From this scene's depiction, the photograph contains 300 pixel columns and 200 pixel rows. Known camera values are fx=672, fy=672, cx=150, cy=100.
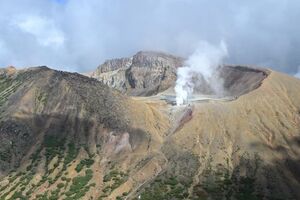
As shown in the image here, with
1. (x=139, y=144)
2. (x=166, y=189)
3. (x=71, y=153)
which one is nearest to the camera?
(x=166, y=189)

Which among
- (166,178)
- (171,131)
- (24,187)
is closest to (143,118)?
(171,131)

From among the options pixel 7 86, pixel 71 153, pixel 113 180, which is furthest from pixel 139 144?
pixel 7 86

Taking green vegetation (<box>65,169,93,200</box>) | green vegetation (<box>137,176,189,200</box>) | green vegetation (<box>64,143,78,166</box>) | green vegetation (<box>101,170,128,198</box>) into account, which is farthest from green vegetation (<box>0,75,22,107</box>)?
green vegetation (<box>137,176,189,200</box>)

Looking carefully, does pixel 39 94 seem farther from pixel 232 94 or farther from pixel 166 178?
pixel 232 94

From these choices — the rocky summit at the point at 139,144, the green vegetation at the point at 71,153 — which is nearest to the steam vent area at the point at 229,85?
the rocky summit at the point at 139,144

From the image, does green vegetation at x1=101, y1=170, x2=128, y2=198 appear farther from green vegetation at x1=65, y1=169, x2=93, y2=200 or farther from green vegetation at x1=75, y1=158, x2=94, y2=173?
green vegetation at x1=75, y1=158, x2=94, y2=173

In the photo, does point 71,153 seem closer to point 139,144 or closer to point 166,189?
point 139,144
